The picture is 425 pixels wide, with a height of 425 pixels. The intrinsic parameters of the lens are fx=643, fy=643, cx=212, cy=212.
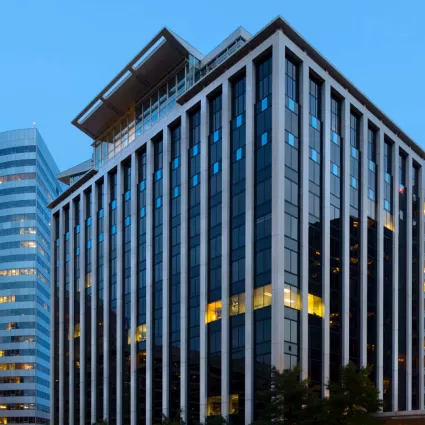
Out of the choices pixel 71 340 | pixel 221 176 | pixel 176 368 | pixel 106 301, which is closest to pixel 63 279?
pixel 71 340

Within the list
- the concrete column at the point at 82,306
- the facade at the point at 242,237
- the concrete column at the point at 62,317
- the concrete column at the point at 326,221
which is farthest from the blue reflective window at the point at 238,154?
the concrete column at the point at 62,317

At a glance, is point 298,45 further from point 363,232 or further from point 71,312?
point 71,312

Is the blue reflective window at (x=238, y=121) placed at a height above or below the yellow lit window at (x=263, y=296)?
above

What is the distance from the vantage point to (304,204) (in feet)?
192

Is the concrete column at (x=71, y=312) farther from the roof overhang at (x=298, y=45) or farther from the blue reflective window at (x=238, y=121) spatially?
the blue reflective window at (x=238, y=121)

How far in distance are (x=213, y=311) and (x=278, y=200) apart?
1311 centimetres

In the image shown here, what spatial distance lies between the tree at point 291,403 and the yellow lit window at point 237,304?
11822mm

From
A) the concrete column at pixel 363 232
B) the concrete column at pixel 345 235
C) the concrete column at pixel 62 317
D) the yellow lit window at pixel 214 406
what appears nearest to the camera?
the yellow lit window at pixel 214 406

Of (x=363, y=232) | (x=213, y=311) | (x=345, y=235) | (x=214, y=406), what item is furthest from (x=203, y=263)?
(x=363, y=232)

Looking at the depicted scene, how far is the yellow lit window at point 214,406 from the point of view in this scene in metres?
59.1

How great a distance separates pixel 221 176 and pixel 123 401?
100 feet

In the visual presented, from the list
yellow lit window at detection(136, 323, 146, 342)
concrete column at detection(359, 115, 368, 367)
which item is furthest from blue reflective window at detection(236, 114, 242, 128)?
yellow lit window at detection(136, 323, 146, 342)

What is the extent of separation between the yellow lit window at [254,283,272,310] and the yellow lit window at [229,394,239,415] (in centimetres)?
822

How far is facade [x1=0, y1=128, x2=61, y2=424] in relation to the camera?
155750mm
